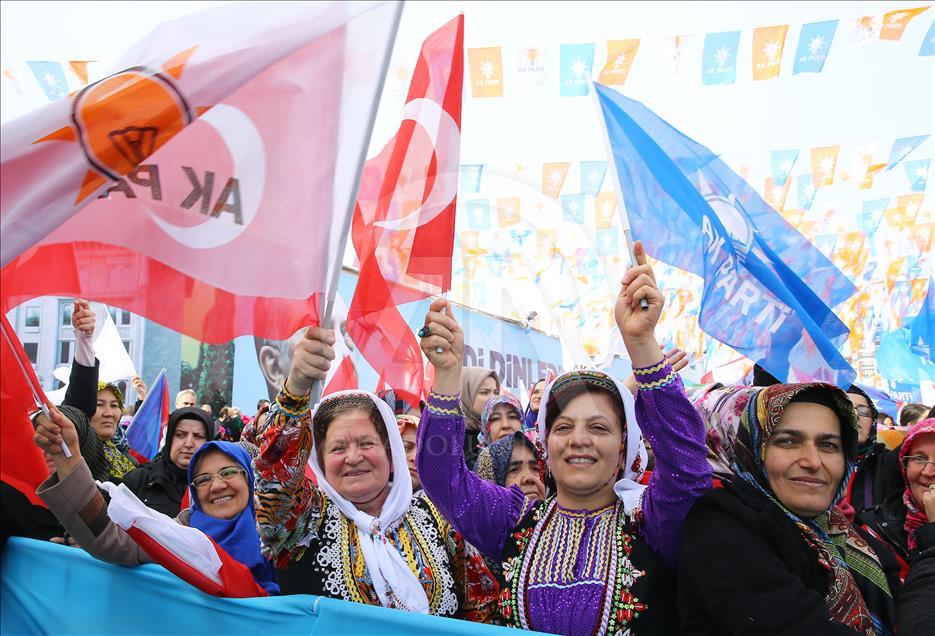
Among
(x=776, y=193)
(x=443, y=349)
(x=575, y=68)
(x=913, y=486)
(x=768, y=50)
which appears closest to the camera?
(x=443, y=349)

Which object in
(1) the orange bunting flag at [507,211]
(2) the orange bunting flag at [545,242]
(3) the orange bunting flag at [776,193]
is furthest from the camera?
(2) the orange bunting flag at [545,242]

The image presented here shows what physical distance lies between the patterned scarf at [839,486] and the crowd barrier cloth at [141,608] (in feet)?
3.08

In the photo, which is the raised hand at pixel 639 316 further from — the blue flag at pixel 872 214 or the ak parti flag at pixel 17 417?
Answer: the blue flag at pixel 872 214

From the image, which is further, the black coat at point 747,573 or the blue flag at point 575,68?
the blue flag at point 575,68

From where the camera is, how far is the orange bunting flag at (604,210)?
13.6 metres

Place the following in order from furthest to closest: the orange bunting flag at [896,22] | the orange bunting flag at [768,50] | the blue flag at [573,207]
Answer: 1. the blue flag at [573,207]
2. the orange bunting flag at [768,50]
3. the orange bunting flag at [896,22]

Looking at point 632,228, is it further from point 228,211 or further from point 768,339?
point 228,211

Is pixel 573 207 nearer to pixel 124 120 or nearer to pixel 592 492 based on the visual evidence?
pixel 592 492

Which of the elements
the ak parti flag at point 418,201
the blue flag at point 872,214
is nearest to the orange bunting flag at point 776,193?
the blue flag at point 872,214

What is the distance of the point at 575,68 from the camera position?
30.8 ft

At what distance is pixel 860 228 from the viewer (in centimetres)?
1522

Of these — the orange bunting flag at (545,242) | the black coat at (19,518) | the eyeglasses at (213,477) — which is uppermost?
the orange bunting flag at (545,242)

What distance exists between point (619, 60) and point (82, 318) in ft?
23.7

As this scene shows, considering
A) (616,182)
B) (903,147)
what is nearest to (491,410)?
(616,182)
